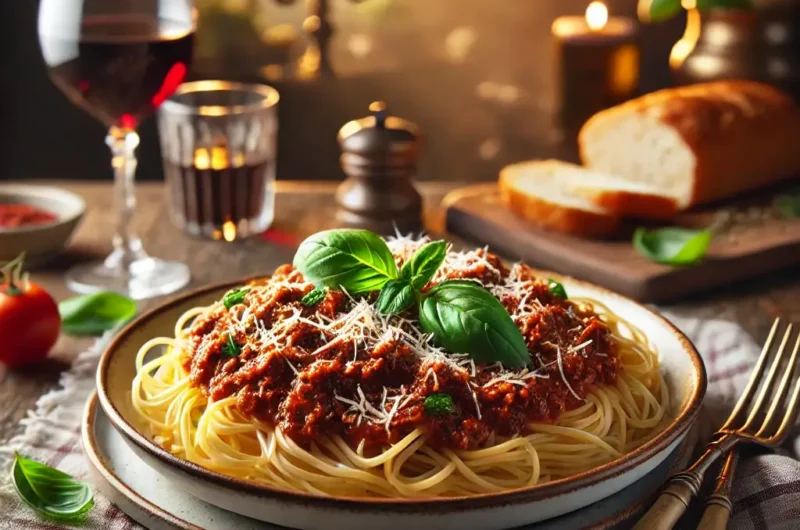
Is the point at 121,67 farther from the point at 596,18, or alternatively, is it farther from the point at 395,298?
the point at 596,18

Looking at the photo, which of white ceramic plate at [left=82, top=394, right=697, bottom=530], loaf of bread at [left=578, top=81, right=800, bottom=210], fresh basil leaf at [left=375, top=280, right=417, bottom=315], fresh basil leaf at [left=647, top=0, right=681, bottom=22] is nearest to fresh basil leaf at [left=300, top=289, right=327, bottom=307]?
fresh basil leaf at [left=375, top=280, right=417, bottom=315]

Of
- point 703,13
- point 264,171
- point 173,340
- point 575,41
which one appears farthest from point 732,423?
point 575,41

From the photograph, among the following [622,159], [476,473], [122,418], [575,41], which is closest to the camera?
[122,418]

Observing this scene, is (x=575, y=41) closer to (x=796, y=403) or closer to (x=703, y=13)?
(x=703, y=13)

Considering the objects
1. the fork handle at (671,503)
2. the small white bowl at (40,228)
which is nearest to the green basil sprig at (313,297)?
the fork handle at (671,503)

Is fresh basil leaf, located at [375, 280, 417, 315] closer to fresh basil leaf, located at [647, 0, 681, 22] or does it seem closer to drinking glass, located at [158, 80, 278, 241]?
drinking glass, located at [158, 80, 278, 241]

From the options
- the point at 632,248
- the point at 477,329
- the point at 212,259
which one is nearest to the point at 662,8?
the point at 632,248

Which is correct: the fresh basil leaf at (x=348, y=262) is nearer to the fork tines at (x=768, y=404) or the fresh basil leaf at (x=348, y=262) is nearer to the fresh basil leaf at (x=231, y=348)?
the fresh basil leaf at (x=231, y=348)

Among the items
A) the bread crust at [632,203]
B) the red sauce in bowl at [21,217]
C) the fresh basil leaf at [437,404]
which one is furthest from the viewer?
the bread crust at [632,203]
